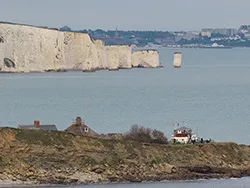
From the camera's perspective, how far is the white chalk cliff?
120188 millimetres

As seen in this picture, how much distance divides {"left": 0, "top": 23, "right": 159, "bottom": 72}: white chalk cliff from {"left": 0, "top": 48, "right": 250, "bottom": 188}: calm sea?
1785 mm

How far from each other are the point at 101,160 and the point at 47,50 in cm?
8610

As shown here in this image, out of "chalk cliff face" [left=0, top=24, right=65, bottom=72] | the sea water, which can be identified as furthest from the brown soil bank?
"chalk cliff face" [left=0, top=24, right=65, bottom=72]

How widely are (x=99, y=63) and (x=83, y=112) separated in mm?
74600

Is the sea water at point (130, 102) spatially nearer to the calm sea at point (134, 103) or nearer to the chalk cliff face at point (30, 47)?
the calm sea at point (134, 103)

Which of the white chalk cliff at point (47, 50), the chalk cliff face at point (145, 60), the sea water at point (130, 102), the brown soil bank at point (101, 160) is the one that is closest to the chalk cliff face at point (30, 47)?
the white chalk cliff at point (47, 50)

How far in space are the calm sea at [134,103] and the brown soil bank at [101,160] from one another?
1.55 metres

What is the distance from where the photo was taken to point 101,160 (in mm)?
38375

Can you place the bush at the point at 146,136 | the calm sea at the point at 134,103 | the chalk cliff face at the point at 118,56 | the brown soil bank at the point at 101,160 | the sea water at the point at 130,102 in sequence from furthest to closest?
the chalk cliff face at the point at 118,56 → the sea water at the point at 130,102 → the calm sea at the point at 134,103 → the bush at the point at 146,136 → the brown soil bank at the point at 101,160

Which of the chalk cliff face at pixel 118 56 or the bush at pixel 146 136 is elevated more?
the bush at pixel 146 136

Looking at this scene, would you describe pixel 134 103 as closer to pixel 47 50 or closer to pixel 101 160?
pixel 101 160

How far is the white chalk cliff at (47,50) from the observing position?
120 metres

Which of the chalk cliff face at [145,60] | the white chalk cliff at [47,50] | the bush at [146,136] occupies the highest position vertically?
the bush at [146,136]

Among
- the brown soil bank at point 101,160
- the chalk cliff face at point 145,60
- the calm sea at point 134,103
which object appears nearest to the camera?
the brown soil bank at point 101,160
